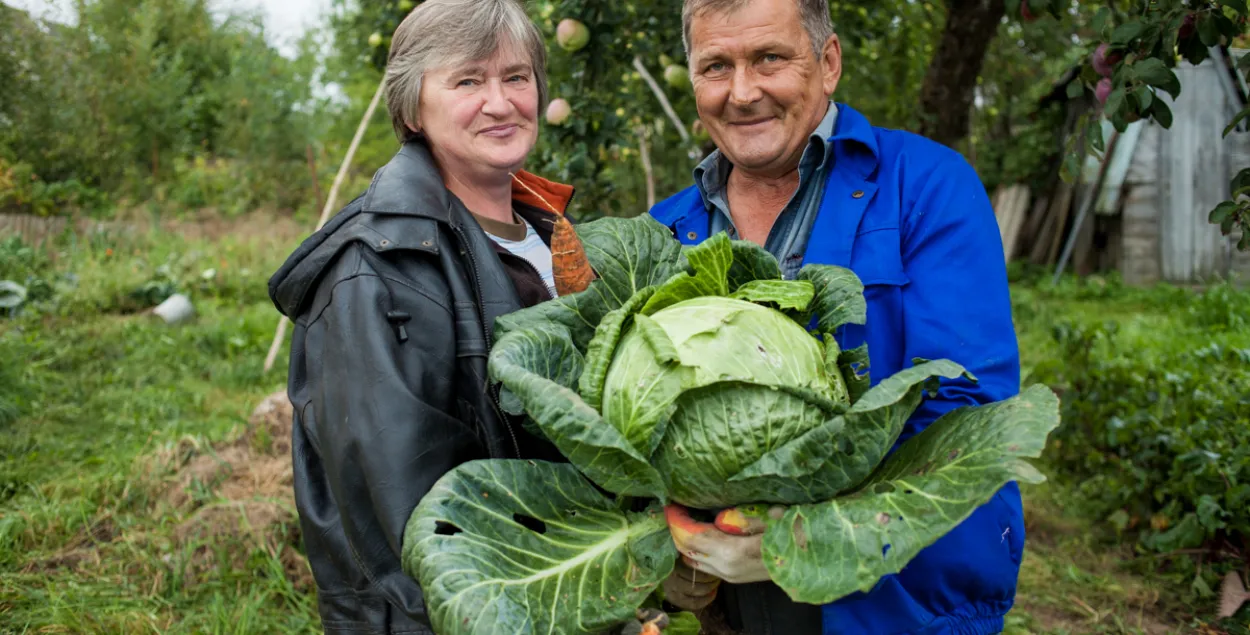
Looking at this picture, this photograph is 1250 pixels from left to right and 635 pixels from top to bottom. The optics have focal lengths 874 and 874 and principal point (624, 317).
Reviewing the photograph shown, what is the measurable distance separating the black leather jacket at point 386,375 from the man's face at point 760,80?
664 mm

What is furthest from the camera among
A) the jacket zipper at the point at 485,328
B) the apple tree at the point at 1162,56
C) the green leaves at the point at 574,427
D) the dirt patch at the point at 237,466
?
the dirt patch at the point at 237,466

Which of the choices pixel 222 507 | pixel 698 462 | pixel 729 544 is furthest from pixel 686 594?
pixel 222 507

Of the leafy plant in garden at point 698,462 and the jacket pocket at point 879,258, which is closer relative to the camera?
the leafy plant in garden at point 698,462

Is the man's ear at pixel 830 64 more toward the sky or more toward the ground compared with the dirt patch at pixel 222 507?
more toward the sky

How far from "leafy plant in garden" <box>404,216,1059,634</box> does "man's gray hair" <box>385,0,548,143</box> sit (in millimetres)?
711

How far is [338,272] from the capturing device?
1.84 meters

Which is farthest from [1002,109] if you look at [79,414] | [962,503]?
[962,503]

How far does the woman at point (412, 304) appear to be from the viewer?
1.74 meters

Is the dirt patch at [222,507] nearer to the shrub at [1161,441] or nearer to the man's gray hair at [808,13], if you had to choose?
the man's gray hair at [808,13]

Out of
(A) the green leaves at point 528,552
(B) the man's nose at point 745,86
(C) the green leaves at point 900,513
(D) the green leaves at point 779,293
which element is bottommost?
(A) the green leaves at point 528,552

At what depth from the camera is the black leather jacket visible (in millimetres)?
1728

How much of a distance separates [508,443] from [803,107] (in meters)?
1.08

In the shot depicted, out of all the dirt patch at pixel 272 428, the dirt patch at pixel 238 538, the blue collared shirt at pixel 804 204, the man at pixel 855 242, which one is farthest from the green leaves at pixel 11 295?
the blue collared shirt at pixel 804 204

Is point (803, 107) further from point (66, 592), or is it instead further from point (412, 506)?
point (66, 592)
